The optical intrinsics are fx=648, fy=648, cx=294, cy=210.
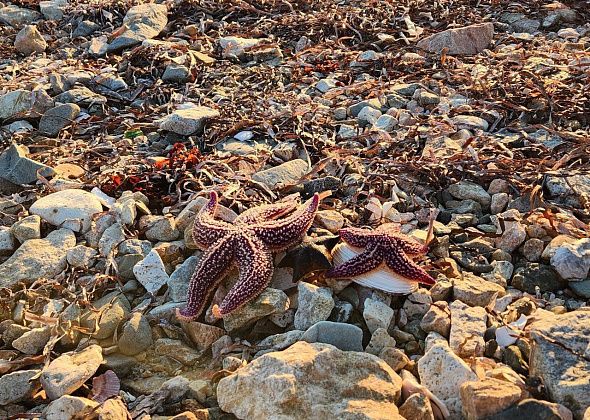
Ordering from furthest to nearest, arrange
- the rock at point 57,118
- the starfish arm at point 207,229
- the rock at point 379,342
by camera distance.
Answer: the rock at point 57,118 < the starfish arm at point 207,229 < the rock at point 379,342

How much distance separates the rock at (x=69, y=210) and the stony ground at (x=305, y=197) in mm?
14

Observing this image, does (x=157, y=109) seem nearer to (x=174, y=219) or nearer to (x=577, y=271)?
(x=174, y=219)

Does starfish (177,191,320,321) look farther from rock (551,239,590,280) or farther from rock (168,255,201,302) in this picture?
rock (551,239,590,280)

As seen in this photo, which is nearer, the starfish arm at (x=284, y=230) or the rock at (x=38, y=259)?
the starfish arm at (x=284, y=230)

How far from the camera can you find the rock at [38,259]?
12.9 ft

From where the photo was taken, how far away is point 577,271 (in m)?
3.54

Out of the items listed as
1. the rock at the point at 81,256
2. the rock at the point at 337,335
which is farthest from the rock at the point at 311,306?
the rock at the point at 81,256

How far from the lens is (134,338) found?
3486 mm

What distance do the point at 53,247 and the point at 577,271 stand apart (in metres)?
3.13

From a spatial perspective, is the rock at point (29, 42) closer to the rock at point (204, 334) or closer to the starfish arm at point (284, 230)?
the starfish arm at point (284, 230)

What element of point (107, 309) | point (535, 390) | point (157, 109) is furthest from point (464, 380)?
point (157, 109)

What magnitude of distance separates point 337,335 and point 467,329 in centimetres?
66

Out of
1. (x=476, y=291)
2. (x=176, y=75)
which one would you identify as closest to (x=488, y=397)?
(x=476, y=291)

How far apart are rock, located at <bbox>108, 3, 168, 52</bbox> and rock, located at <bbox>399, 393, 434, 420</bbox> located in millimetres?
5653
